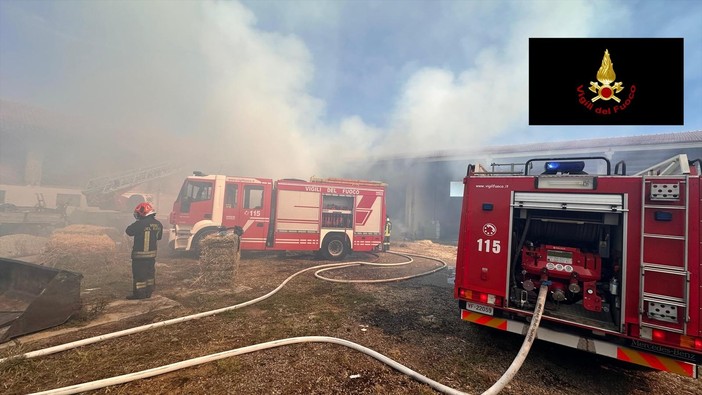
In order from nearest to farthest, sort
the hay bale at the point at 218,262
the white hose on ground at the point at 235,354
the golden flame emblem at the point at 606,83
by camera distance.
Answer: the white hose on ground at the point at 235,354, the hay bale at the point at 218,262, the golden flame emblem at the point at 606,83

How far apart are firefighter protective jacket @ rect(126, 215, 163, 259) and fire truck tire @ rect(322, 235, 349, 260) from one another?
577 centimetres

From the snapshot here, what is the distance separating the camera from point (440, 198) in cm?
2525

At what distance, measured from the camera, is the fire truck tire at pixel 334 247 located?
10.6 m

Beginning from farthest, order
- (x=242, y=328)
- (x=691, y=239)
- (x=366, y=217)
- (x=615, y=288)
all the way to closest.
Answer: (x=366, y=217), (x=242, y=328), (x=615, y=288), (x=691, y=239)

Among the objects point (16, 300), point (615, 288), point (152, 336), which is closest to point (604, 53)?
point (615, 288)

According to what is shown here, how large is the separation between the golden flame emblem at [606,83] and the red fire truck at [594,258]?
4.42m

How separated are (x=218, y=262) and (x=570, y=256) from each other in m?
6.99

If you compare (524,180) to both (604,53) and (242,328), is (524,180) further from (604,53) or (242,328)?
(604,53)

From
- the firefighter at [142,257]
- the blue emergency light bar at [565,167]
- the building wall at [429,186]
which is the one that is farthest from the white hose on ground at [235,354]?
the building wall at [429,186]

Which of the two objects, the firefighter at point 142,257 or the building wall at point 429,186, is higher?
the building wall at point 429,186

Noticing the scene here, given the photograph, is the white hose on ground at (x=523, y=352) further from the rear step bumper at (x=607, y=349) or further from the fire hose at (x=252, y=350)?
the rear step bumper at (x=607, y=349)

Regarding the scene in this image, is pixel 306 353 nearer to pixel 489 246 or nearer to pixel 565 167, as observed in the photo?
pixel 489 246

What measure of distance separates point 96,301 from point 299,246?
584 cm

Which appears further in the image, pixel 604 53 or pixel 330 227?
pixel 330 227
